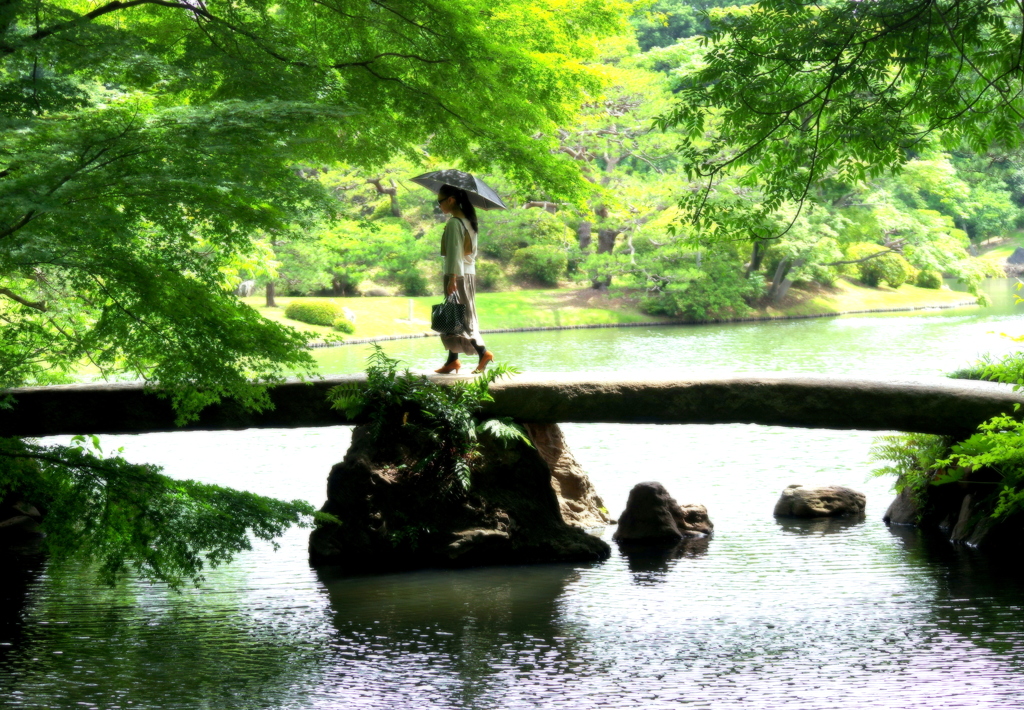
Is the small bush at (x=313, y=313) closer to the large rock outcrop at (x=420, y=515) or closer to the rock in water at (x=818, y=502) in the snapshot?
the rock in water at (x=818, y=502)

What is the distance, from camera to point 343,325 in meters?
28.1

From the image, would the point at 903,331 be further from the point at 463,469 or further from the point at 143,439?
the point at 463,469

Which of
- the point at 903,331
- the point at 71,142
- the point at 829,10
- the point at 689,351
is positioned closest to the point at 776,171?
the point at 829,10

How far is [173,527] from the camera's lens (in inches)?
229

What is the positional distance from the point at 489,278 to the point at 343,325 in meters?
8.38

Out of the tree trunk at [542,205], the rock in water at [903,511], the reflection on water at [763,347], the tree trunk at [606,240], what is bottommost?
the rock in water at [903,511]

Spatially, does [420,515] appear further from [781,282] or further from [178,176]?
[781,282]

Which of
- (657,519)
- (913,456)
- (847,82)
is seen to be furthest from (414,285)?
(847,82)

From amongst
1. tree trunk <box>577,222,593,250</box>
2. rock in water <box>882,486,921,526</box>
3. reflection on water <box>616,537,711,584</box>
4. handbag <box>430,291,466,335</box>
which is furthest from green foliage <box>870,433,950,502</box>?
tree trunk <box>577,222,593,250</box>

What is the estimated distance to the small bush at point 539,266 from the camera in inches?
1393

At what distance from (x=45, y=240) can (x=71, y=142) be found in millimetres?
486

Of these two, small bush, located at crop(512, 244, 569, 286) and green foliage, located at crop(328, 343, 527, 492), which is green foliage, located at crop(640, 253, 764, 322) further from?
green foliage, located at crop(328, 343, 527, 492)

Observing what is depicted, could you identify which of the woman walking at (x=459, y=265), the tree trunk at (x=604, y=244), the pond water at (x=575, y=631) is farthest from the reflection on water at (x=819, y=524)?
the tree trunk at (x=604, y=244)

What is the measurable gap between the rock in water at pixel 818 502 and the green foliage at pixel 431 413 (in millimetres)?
2682
